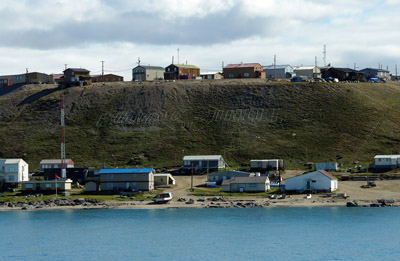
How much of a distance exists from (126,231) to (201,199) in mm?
17824

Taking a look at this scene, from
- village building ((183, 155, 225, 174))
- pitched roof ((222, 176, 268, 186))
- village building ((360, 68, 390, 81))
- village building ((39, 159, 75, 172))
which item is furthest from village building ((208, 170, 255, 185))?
village building ((360, 68, 390, 81))

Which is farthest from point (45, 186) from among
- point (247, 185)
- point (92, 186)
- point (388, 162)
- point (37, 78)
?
point (37, 78)

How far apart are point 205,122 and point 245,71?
96.4 feet

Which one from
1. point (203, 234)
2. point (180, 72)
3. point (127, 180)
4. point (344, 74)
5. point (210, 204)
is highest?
point (180, 72)

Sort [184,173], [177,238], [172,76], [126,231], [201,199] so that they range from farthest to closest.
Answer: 1. [172,76]
2. [184,173]
3. [201,199]
4. [126,231]
5. [177,238]

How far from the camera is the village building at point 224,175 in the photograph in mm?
104938

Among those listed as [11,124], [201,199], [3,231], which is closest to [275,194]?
[201,199]

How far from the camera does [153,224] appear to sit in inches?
3322

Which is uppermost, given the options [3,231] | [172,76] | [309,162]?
[172,76]

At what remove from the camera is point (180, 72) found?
6412 inches

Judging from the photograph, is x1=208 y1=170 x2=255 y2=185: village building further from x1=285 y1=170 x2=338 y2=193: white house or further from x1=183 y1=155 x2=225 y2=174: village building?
x1=285 y1=170 x2=338 y2=193: white house

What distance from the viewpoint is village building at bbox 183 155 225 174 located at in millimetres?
112438

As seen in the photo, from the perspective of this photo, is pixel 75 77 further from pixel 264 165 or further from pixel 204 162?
pixel 264 165

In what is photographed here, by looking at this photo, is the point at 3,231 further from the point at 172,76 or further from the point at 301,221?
the point at 172,76
